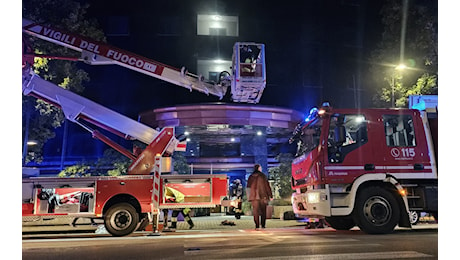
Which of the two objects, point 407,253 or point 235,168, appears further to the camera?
point 235,168

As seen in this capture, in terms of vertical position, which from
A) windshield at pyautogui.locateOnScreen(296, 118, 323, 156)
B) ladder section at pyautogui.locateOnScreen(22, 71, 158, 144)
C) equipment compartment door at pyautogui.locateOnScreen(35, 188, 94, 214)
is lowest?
equipment compartment door at pyautogui.locateOnScreen(35, 188, 94, 214)

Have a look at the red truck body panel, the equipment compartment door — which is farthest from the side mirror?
the equipment compartment door

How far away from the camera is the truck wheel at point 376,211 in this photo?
791cm

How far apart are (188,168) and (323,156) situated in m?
11.7

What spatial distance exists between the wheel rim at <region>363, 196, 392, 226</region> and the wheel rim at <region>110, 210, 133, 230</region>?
215 inches

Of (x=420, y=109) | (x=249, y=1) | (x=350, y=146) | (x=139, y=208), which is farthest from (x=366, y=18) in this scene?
(x=139, y=208)

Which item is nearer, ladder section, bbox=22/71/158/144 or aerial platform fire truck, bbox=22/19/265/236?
aerial platform fire truck, bbox=22/19/265/236

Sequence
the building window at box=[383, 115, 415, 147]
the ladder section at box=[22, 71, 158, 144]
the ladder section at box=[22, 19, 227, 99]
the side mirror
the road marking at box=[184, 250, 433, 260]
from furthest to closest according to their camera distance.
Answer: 1. the ladder section at box=[22, 19, 227, 99]
2. the ladder section at box=[22, 71, 158, 144]
3. the building window at box=[383, 115, 415, 147]
4. the side mirror
5. the road marking at box=[184, 250, 433, 260]

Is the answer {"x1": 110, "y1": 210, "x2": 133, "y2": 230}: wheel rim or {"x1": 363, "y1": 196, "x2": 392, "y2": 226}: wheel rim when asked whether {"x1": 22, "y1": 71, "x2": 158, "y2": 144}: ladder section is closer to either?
{"x1": 110, "y1": 210, "x2": 133, "y2": 230}: wheel rim

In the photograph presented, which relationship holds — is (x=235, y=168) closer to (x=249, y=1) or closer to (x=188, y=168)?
(x=188, y=168)

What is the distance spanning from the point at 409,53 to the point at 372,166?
9395 millimetres

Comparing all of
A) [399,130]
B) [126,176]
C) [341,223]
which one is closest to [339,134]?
[399,130]

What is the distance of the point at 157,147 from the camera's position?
10258 millimetres

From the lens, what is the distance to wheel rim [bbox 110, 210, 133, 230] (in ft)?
A: 30.1
